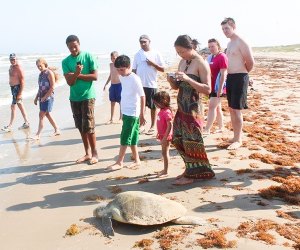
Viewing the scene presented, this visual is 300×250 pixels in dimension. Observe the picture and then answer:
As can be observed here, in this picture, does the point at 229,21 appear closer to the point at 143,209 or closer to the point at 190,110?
the point at 190,110

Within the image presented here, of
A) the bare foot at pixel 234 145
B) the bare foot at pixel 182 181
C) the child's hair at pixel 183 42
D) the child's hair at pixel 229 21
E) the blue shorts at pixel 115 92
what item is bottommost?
the bare foot at pixel 182 181

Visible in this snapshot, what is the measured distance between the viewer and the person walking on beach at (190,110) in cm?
451

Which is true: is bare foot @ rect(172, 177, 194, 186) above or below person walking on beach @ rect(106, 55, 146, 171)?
below

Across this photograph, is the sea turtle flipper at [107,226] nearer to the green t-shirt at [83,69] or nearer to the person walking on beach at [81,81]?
the person walking on beach at [81,81]

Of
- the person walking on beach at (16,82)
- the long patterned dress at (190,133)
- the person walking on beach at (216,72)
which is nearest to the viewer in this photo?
the long patterned dress at (190,133)

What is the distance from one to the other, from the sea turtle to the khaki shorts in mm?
2189

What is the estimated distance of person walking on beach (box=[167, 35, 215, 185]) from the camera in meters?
4.51

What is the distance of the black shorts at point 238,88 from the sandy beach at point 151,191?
0.84 metres

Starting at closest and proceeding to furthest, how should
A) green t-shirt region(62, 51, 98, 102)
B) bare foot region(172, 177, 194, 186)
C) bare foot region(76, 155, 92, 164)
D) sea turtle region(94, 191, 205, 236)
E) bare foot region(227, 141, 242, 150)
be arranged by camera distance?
sea turtle region(94, 191, 205, 236)
bare foot region(172, 177, 194, 186)
green t-shirt region(62, 51, 98, 102)
bare foot region(76, 155, 92, 164)
bare foot region(227, 141, 242, 150)

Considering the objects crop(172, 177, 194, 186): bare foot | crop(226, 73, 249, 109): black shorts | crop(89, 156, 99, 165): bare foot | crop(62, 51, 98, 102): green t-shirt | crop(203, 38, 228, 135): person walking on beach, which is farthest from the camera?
crop(203, 38, 228, 135): person walking on beach

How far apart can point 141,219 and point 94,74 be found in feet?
9.33

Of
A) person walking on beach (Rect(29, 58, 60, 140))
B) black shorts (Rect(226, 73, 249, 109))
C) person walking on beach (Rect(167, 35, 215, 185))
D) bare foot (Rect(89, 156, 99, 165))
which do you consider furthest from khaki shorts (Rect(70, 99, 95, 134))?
black shorts (Rect(226, 73, 249, 109))

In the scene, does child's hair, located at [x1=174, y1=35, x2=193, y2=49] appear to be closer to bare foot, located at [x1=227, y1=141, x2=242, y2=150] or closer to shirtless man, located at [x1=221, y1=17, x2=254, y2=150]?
shirtless man, located at [x1=221, y1=17, x2=254, y2=150]

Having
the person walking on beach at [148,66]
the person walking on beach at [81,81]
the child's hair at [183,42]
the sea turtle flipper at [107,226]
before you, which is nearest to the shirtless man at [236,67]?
the person walking on beach at [148,66]
